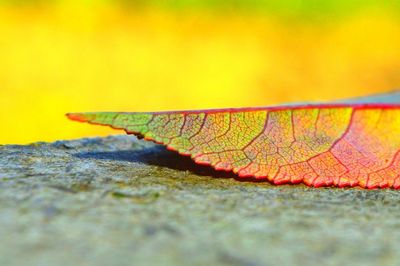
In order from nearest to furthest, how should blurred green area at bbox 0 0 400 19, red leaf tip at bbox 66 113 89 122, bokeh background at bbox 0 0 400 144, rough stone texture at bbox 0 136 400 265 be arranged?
rough stone texture at bbox 0 136 400 265
red leaf tip at bbox 66 113 89 122
bokeh background at bbox 0 0 400 144
blurred green area at bbox 0 0 400 19

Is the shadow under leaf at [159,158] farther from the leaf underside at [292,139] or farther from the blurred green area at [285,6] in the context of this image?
the blurred green area at [285,6]

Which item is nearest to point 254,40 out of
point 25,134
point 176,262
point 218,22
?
point 218,22

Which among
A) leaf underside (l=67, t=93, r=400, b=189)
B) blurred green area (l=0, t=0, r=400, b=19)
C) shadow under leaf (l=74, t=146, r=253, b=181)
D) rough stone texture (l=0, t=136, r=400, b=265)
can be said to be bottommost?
rough stone texture (l=0, t=136, r=400, b=265)

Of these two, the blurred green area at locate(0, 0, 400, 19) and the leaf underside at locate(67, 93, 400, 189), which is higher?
the blurred green area at locate(0, 0, 400, 19)

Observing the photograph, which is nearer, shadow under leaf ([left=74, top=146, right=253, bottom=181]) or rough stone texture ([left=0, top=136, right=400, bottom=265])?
rough stone texture ([left=0, top=136, right=400, bottom=265])

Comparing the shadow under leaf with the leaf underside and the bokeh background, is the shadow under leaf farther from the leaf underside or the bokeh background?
the bokeh background

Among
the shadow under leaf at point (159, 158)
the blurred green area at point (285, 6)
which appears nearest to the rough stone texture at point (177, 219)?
the shadow under leaf at point (159, 158)

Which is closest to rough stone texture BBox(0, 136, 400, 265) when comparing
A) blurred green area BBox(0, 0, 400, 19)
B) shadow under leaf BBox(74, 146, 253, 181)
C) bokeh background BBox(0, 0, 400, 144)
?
shadow under leaf BBox(74, 146, 253, 181)
